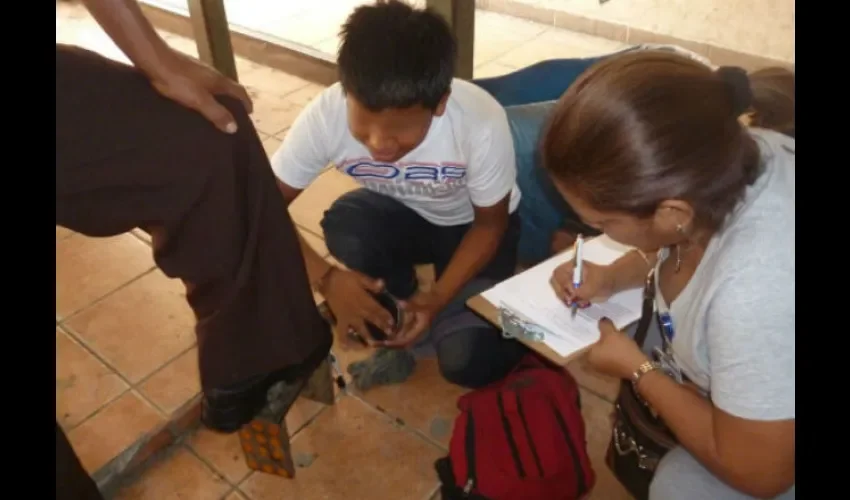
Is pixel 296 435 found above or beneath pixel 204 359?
beneath

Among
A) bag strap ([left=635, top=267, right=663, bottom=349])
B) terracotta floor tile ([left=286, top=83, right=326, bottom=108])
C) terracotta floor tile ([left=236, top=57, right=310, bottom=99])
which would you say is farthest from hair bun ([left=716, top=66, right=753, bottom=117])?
terracotta floor tile ([left=236, top=57, right=310, bottom=99])

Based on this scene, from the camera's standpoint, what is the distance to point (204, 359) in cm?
92

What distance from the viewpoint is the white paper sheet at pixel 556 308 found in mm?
1028

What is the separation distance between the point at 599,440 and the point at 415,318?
1.34ft

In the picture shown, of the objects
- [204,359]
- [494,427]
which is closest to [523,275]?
[494,427]

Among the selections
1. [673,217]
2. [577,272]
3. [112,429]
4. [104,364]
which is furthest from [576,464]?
[104,364]

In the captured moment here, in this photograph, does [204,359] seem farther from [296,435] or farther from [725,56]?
[725,56]

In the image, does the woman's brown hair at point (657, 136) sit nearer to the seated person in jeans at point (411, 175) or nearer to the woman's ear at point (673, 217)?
the woman's ear at point (673, 217)

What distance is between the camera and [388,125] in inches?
44.2

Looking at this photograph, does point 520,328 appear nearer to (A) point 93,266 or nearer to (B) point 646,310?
(B) point 646,310

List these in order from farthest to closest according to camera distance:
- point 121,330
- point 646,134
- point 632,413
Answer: point 121,330 < point 632,413 < point 646,134

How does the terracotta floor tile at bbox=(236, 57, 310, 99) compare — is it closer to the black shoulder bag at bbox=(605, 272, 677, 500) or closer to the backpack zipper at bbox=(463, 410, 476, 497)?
the backpack zipper at bbox=(463, 410, 476, 497)
